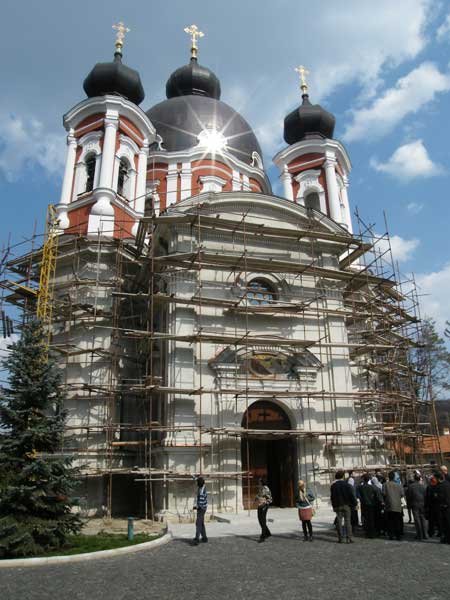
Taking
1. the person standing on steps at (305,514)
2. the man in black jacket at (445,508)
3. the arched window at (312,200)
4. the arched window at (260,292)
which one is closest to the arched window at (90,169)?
the arched window at (260,292)

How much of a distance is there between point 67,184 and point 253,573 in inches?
715

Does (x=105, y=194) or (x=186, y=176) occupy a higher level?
(x=186, y=176)

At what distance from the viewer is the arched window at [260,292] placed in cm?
1728

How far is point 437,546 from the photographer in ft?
30.1

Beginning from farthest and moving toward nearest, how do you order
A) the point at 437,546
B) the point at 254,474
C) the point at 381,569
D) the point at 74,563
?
1. the point at 254,474
2. the point at 437,546
3. the point at 74,563
4. the point at 381,569

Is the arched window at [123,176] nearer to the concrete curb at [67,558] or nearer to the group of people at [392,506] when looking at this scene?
the concrete curb at [67,558]

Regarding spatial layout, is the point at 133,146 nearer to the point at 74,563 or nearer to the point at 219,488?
the point at 219,488

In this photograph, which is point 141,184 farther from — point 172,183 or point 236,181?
point 236,181

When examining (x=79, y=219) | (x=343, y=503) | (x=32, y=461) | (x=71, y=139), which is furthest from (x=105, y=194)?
(x=343, y=503)

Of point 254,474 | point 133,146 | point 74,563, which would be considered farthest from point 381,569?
point 133,146

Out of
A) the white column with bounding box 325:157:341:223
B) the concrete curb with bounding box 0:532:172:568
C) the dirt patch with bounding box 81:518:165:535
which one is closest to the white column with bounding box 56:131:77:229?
the dirt patch with bounding box 81:518:165:535

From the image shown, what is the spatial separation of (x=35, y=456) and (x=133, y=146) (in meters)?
16.4

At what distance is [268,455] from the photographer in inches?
653

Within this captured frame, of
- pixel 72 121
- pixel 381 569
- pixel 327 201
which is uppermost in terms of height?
pixel 72 121
